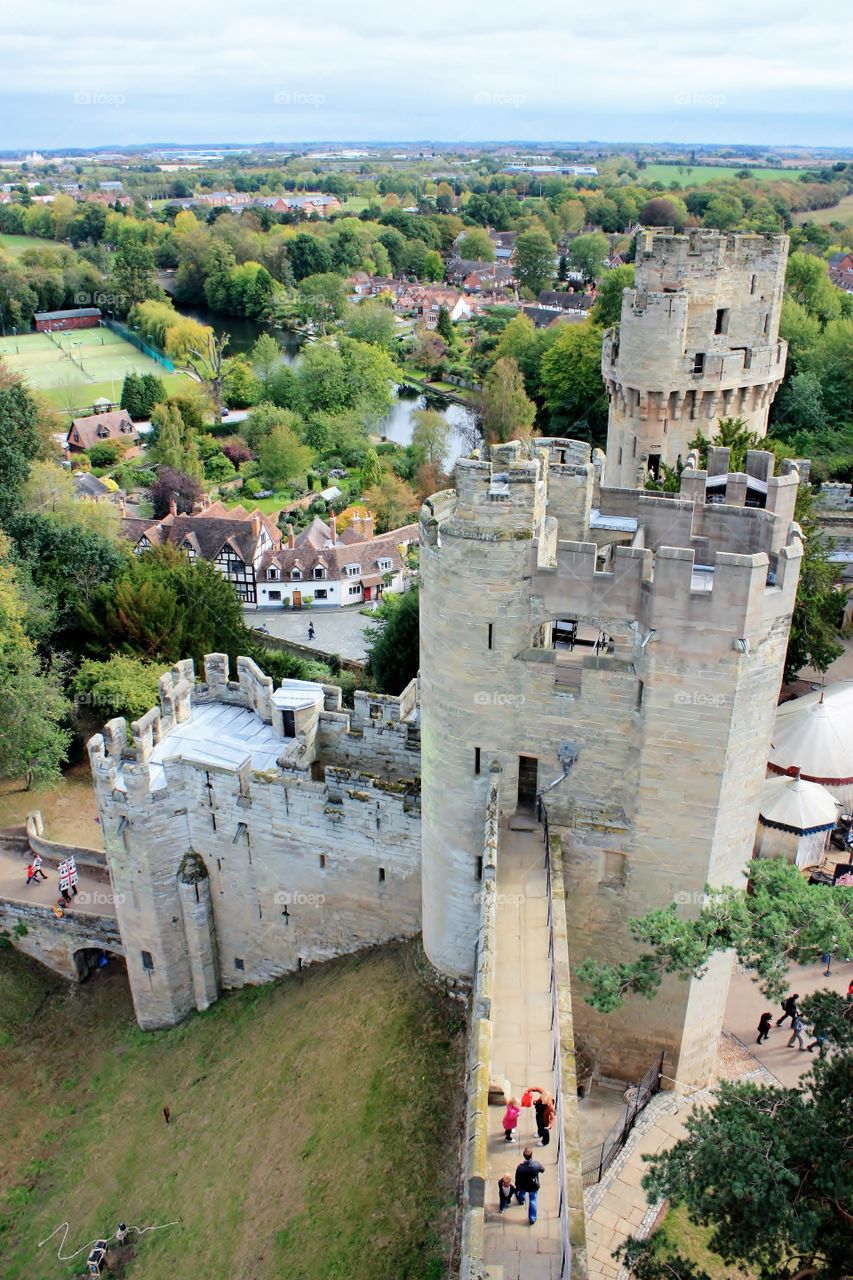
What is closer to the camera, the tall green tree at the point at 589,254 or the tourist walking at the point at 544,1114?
the tourist walking at the point at 544,1114

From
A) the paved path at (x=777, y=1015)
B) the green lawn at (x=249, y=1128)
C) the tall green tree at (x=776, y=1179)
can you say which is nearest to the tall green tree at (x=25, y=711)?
the green lawn at (x=249, y=1128)

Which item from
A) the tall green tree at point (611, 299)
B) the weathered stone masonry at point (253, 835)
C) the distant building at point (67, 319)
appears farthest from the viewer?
the distant building at point (67, 319)

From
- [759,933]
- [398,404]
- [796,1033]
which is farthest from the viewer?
[398,404]

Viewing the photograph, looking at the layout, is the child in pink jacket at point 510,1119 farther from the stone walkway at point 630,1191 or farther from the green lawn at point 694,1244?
the green lawn at point 694,1244

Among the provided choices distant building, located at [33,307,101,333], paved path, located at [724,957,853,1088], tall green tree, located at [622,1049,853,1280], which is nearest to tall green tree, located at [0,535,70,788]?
paved path, located at [724,957,853,1088]

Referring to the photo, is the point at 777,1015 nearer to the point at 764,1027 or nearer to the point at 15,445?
the point at 764,1027

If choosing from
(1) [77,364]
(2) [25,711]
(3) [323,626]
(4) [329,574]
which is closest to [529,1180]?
(2) [25,711]

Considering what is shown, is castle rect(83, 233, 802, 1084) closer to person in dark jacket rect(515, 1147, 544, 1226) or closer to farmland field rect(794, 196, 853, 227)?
person in dark jacket rect(515, 1147, 544, 1226)
